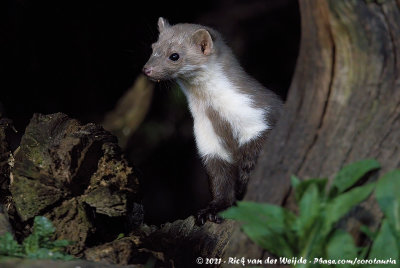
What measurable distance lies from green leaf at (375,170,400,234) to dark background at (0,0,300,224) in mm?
4231

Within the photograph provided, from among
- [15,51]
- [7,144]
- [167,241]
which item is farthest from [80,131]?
[15,51]

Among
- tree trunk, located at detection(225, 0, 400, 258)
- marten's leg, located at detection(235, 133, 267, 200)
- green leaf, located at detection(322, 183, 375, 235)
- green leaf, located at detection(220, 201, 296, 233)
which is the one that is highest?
tree trunk, located at detection(225, 0, 400, 258)

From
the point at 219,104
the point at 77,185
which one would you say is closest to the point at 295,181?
the point at 77,185

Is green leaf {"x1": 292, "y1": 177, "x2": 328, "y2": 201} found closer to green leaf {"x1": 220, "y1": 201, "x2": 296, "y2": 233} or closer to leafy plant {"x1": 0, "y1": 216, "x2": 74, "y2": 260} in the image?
green leaf {"x1": 220, "y1": 201, "x2": 296, "y2": 233}

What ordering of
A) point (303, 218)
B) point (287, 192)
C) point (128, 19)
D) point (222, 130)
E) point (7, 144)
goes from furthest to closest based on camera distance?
point (128, 19), point (222, 130), point (7, 144), point (287, 192), point (303, 218)

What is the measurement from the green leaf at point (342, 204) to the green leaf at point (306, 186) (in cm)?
11

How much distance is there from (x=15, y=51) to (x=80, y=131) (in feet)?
9.48

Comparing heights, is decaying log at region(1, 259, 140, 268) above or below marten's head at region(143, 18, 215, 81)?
below

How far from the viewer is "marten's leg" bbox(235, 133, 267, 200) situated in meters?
4.53

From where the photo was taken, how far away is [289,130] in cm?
293

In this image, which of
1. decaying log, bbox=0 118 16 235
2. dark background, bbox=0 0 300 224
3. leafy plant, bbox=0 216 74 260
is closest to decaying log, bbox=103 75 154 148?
dark background, bbox=0 0 300 224

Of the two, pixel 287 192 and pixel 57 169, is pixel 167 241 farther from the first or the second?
pixel 287 192

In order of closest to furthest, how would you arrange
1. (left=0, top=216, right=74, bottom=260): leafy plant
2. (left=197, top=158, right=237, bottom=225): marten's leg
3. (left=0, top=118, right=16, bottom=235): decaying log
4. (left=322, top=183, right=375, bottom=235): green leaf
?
(left=322, top=183, right=375, bottom=235): green leaf < (left=0, top=216, right=74, bottom=260): leafy plant < (left=0, top=118, right=16, bottom=235): decaying log < (left=197, top=158, right=237, bottom=225): marten's leg

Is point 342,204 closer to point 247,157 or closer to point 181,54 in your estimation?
point 247,157
